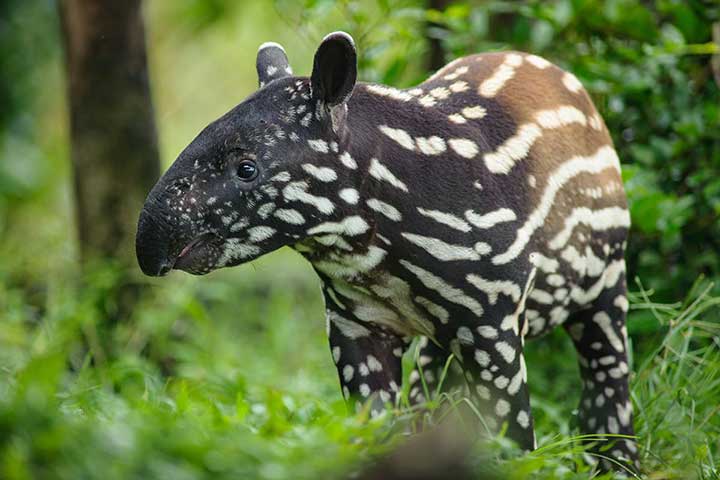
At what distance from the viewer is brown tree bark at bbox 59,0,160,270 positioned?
5242 mm

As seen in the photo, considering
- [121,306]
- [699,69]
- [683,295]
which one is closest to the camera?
[683,295]

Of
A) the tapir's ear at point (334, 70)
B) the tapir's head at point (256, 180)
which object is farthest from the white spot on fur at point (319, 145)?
the tapir's ear at point (334, 70)

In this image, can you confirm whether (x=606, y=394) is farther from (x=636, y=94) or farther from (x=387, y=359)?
(x=636, y=94)

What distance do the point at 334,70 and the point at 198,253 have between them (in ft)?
2.24

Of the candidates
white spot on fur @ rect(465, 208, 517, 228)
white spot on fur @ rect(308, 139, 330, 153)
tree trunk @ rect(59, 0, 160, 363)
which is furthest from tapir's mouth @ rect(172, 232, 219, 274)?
tree trunk @ rect(59, 0, 160, 363)

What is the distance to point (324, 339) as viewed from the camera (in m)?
5.76

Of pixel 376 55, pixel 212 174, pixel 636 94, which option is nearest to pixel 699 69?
pixel 636 94

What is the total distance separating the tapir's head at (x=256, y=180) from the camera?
9.65ft

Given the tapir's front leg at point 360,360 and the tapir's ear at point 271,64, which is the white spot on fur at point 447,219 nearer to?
the tapir's front leg at point 360,360

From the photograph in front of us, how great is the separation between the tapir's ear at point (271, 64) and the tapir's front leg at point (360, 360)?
803mm

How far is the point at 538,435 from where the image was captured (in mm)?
4137

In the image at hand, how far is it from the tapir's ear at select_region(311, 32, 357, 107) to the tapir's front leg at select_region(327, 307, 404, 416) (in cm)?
77

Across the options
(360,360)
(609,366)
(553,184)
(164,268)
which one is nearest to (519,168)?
(553,184)

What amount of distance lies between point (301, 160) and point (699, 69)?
2892 millimetres
